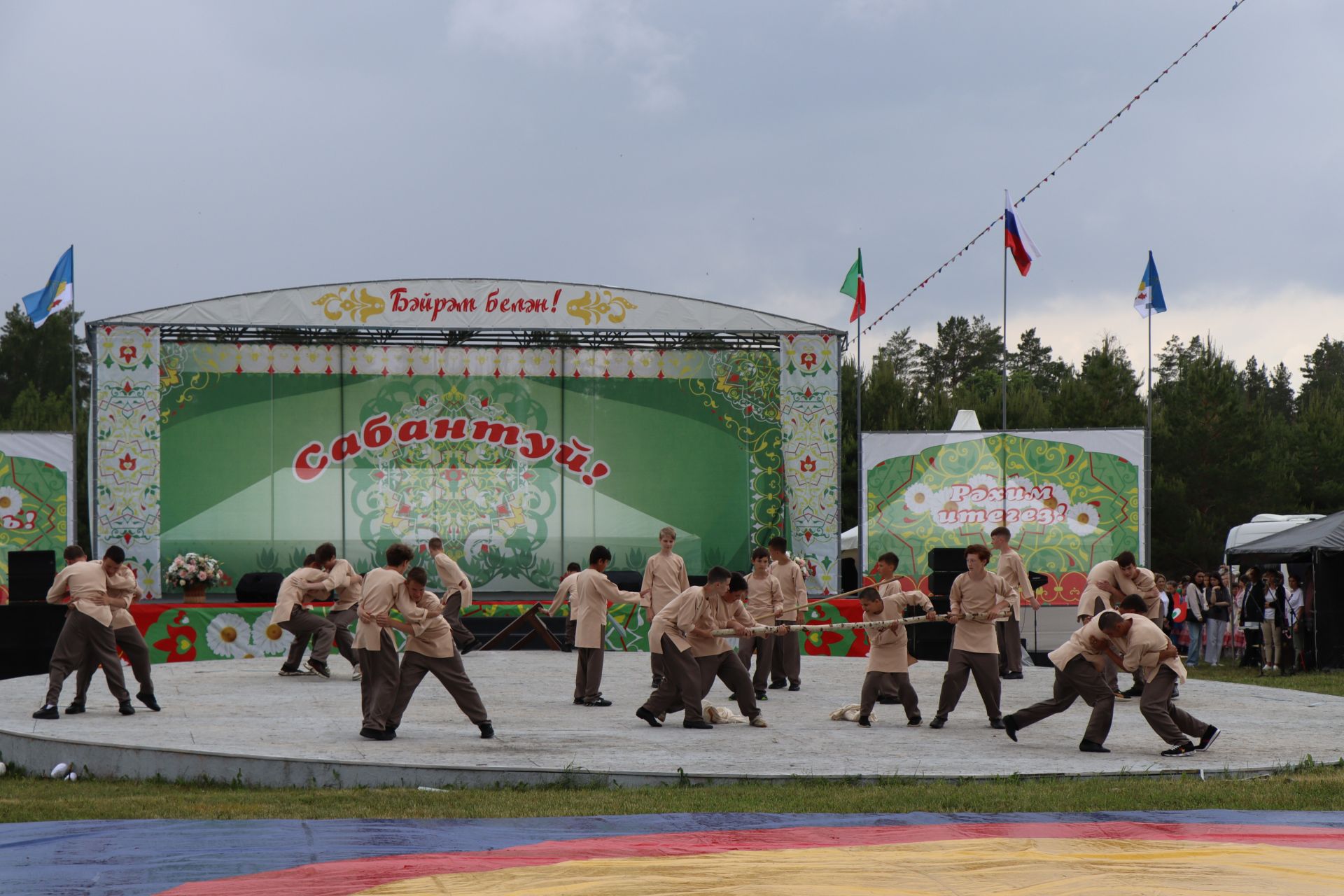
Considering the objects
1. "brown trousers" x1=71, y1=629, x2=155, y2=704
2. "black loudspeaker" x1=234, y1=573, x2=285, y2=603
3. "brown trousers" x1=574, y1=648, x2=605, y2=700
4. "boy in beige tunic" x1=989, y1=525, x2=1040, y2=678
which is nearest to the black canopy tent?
"boy in beige tunic" x1=989, y1=525, x2=1040, y2=678

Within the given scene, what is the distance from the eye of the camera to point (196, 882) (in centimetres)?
608

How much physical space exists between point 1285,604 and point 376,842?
1703cm

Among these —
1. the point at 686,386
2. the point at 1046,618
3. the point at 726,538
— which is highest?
the point at 686,386

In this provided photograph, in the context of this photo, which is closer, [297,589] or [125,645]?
[125,645]

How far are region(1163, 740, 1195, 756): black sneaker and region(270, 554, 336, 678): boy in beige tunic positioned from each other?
9.56m

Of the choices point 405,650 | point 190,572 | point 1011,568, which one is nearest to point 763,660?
point 1011,568

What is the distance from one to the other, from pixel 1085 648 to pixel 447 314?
543 inches

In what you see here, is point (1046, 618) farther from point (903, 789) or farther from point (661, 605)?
point (903, 789)

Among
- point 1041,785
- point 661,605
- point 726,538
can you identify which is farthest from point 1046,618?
point 1041,785

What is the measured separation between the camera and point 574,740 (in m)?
11.6

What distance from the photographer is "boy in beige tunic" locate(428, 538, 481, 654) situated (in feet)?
55.2

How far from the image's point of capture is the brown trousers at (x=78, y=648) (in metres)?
12.5

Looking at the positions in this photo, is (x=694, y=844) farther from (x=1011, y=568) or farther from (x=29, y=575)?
(x=29, y=575)

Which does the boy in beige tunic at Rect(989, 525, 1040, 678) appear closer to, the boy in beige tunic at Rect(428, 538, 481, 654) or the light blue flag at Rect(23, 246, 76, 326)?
the boy in beige tunic at Rect(428, 538, 481, 654)
